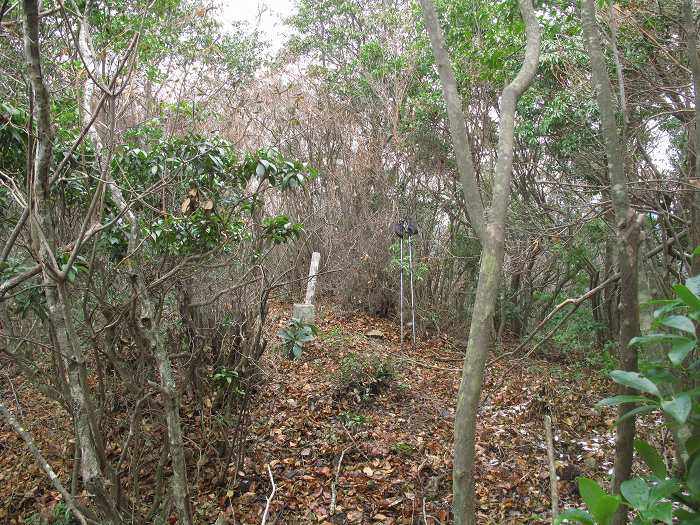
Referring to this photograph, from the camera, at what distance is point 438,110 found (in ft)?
29.6

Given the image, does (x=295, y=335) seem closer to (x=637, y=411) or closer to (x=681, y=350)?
(x=637, y=411)

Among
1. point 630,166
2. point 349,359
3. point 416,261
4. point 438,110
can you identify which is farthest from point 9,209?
point 438,110

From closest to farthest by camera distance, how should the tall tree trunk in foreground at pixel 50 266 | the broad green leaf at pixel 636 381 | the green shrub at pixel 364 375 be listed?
the broad green leaf at pixel 636 381 → the tall tree trunk in foreground at pixel 50 266 → the green shrub at pixel 364 375

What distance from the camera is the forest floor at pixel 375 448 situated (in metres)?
4.04

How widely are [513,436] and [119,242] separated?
405 cm

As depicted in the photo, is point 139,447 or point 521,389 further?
point 521,389

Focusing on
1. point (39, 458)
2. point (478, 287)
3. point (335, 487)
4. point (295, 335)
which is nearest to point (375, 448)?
point (335, 487)

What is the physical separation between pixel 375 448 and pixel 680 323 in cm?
426

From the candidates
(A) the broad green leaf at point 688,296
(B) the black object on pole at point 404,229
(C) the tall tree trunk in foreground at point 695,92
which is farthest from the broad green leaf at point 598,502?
(B) the black object on pole at point 404,229

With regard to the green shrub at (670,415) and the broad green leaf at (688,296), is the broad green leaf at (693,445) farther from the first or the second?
the broad green leaf at (688,296)

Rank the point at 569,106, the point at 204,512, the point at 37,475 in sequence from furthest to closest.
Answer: the point at 569,106 < the point at 37,475 < the point at 204,512

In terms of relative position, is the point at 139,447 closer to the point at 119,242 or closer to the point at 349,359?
the point at 119,242

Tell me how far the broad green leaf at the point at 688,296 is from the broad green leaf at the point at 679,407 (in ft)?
0.55

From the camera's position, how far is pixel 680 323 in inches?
37.8
